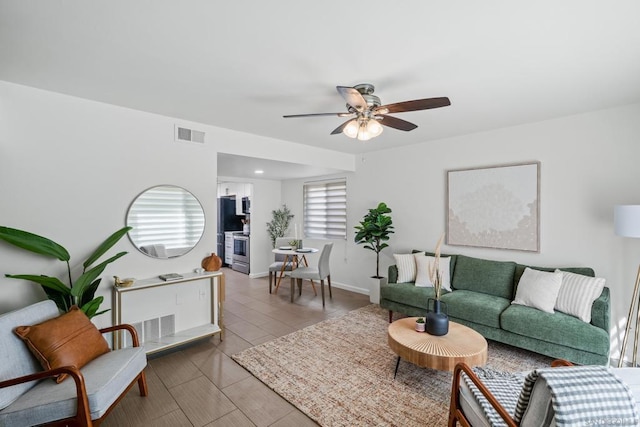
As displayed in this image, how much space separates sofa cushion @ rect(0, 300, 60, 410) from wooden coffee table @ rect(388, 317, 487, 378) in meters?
2.54

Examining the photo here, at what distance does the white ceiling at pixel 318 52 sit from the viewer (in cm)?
158

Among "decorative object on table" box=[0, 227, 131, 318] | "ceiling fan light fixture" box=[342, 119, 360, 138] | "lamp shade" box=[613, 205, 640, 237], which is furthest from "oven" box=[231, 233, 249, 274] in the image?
"lamp shade" box=[613, 205, 640, 237]

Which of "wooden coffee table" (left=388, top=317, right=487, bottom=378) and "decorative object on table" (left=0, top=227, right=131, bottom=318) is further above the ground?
"decorative object on table" (left=0, top=227, right=131, bottom=318)

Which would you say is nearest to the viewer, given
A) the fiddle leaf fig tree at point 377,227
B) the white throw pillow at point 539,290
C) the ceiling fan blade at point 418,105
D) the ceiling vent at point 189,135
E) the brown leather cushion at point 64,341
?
the brown leather cushion at point 64,341

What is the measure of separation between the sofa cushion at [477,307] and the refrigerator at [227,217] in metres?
5.67

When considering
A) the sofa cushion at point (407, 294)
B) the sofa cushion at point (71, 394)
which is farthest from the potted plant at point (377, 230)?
the sofa cushion at point (71, 394)

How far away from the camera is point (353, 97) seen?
6.82ft

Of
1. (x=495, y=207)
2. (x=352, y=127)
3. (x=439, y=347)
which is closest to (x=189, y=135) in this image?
(x=352, y=127)

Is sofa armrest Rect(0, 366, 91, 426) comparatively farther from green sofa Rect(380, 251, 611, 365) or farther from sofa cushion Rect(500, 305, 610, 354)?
sofa cushion Rect(500, 305, 610, 354)

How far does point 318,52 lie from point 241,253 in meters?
5.87

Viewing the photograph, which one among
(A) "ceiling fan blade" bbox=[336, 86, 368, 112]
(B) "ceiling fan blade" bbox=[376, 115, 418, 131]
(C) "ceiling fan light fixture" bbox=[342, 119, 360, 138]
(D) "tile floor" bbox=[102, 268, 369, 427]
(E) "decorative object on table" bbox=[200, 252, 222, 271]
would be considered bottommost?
(D) "tile floor" bbox=[102, 268, 369, 427]

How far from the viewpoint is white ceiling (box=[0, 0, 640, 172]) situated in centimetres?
158

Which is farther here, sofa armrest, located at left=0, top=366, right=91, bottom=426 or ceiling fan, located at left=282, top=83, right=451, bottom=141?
ceiling fan, located at left=282, top=83, right=451, bottom=141

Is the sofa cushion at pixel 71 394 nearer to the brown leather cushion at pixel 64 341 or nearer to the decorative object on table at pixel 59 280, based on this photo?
the brown leather cushion at pixel 64 341
